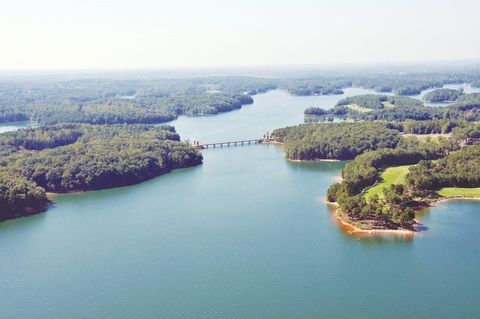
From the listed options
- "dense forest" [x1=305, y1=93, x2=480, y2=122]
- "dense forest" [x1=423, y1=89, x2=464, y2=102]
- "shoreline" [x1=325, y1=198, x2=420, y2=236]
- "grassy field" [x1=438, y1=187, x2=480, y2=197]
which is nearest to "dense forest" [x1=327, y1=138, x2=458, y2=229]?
"shoreline" [x1=325, y1=198, x2=420, y2=236]

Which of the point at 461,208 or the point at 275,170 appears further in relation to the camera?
the point at 275,170

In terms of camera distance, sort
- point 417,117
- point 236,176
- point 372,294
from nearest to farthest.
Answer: point 372,294
point 236,176
point 417,117

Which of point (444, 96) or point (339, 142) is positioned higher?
point (444, 96)

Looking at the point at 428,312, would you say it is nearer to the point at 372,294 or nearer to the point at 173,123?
the point at 372,294

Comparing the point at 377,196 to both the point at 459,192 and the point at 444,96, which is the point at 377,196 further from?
the point at 444,96

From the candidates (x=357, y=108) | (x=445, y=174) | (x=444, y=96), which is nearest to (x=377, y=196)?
(x=445, y=174)

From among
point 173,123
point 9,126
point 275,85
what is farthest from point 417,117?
point 275,85

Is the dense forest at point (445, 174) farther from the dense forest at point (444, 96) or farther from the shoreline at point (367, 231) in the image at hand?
the dense forest at point (444, 96)

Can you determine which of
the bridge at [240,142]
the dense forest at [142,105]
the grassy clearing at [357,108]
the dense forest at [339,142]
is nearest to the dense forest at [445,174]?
the dense forest at [339,142]
